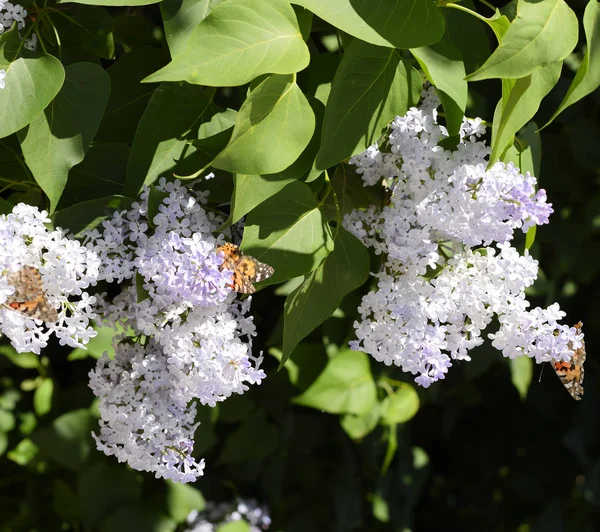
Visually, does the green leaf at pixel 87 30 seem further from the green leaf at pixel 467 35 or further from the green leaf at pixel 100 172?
the green leaf at pixel 467 35

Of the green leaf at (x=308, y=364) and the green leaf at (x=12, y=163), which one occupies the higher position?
the green leaf at (x=12, y=163)

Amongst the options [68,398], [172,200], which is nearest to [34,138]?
[172,200]

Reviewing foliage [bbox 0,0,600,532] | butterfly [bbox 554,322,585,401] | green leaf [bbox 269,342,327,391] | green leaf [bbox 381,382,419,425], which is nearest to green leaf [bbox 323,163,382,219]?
foliage [bbox 0,0,600,532]

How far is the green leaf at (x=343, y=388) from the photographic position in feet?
3.57

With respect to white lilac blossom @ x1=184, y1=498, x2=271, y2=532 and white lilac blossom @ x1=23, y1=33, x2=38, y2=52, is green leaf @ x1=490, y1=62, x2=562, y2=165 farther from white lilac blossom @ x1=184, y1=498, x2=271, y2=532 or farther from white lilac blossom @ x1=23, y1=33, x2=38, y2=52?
white lilac blossom @ x1=184, y1=498, x2=271, y2=532

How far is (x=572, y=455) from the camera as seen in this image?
5.22ft

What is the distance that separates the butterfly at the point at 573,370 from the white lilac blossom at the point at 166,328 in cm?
26

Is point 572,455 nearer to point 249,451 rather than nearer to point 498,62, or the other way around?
point 249,451

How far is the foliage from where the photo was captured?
54 cm

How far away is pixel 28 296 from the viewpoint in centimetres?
54

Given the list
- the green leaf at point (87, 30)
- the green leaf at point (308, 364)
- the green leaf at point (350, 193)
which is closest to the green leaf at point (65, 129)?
the green leaf at point (87, 30)

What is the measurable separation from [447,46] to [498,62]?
0.11 m

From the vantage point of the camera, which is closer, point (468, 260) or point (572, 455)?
point (468, 260)

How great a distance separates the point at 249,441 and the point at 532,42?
2.69ft
